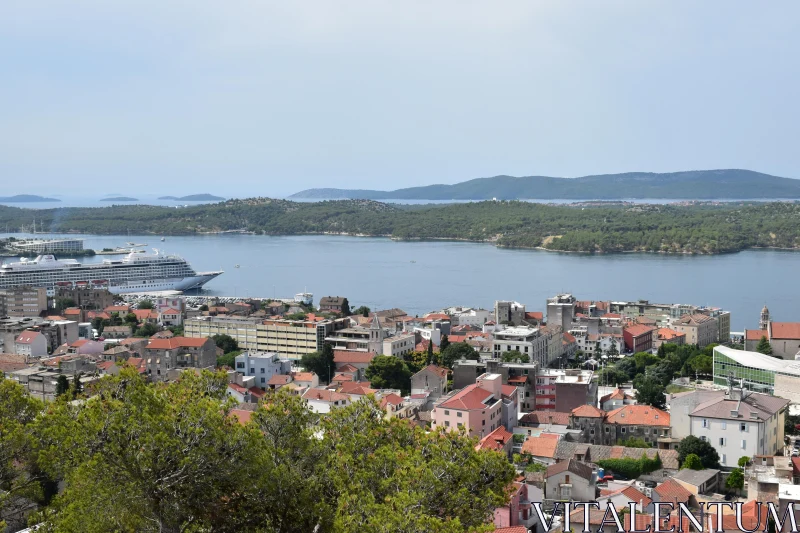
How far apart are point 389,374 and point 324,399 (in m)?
1.75

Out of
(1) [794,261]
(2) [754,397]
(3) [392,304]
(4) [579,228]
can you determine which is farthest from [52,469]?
(4) [579,228]

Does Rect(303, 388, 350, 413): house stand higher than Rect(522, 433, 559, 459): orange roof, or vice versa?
Rect(303, 388, 350, 413): house

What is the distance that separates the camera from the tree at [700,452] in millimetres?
7781

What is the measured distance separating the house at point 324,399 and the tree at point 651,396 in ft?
11.2

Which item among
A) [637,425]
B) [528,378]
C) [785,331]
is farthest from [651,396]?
[785,331]

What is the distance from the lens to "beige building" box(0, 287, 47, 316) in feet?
57.4

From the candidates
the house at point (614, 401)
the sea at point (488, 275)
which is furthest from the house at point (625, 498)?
the sea at point (488, 275)

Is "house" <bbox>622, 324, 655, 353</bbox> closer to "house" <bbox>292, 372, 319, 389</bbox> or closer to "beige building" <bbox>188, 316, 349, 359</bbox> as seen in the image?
"beige building" <bbox>188, 316, 349, 359</bbox>

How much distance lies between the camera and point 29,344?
12891 millimetres

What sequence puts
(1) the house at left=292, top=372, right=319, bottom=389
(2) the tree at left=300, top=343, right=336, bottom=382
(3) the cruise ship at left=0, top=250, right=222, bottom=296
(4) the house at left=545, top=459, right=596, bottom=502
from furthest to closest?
1. (3) the cruise ship at left=0, top=250, right=222, bottom=296
2. (2) the tree at left=300, top=343, right=336, bottom=382
3. (1) the house at left=292, top=372, right=319, bottom=389
4. (4) the house at left=545, top=459, right=596, bottom=502

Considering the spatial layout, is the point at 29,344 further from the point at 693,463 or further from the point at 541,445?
the point at 693,463

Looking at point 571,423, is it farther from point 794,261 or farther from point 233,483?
point 794,261

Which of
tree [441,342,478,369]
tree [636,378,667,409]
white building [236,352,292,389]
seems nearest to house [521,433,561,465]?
tree [636,378,667,409]

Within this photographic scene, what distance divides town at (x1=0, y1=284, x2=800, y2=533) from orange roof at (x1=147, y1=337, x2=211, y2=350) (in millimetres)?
29
